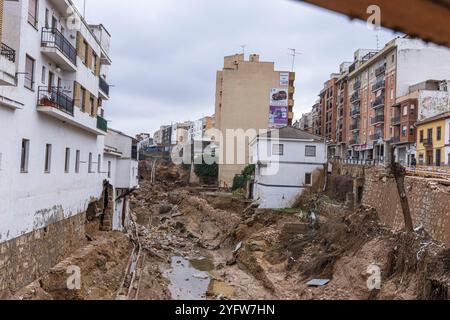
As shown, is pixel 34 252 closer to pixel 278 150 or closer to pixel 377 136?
pixel 278 150

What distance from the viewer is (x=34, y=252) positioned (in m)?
14.8

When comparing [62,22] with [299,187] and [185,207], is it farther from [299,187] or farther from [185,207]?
[185,207]

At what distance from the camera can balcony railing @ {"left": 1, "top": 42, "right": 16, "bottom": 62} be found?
12.1 meters

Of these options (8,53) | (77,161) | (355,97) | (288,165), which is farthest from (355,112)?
(8,53)

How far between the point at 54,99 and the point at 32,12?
10.5 ft

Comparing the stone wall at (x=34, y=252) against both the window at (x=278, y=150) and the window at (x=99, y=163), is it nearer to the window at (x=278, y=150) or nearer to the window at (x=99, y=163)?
the window at (x=99, y=163)

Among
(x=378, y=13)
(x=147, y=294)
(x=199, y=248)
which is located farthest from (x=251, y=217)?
(x=378, y=13)

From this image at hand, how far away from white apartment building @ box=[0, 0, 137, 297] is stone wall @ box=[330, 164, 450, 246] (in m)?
14.3

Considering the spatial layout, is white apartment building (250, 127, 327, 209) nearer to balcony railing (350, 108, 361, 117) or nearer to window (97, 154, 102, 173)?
window (97, 154, 102, 173)

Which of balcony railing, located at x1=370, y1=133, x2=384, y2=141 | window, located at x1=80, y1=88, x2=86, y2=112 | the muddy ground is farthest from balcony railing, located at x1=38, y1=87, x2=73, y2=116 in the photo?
balcony railing, located at x1=370, y1=133, x2=384, y2=141

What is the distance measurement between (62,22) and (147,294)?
1190cm

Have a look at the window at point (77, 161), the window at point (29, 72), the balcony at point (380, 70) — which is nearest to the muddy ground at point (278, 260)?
the window at point (77, 161)

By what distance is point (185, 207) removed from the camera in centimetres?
4597

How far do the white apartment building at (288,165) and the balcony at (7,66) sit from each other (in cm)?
2250
